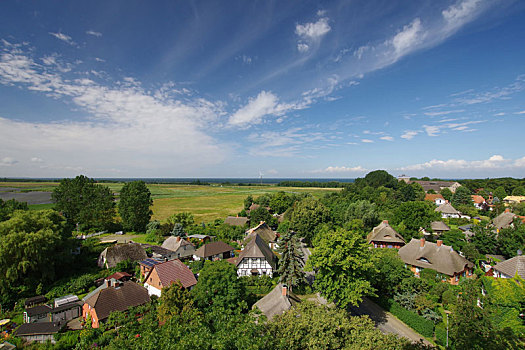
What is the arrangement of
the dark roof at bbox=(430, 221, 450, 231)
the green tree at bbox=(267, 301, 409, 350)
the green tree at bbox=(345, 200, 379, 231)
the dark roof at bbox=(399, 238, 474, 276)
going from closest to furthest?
the green tree at bbox=(267, 301, 409, 350) → the dark roof at bbox=(399, 238, 474, 276) → the dark roof at bbox=(430, 221, 450, 231) → the green tree at bbox=(345, 200, 379, 231)

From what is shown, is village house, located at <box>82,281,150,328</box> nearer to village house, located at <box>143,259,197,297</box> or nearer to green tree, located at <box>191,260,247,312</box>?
village house, located at <box>143,259,197,297</box>

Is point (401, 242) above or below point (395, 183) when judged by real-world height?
below

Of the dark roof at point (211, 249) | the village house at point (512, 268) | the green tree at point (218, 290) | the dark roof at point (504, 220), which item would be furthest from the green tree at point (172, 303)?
the dark roof at point (504, 220)

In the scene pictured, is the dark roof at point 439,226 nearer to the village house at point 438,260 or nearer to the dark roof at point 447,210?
the dark roof at point 447,210

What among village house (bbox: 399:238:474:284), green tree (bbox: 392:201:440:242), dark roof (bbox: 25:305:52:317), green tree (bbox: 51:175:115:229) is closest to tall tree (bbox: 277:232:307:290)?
village house (bbox: 399:238:474:284)

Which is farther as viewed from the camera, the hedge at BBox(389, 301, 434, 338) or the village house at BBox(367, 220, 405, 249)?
the village house at BBox(367, 220, 405, 249)

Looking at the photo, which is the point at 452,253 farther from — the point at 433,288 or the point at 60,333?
the point at 60,333

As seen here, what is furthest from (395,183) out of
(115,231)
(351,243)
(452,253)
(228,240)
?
(115,231)
